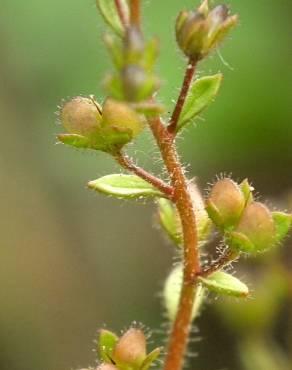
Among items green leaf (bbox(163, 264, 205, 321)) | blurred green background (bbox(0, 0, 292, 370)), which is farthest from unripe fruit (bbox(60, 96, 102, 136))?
blurred green background (bbox(0, 0, 292, 370))

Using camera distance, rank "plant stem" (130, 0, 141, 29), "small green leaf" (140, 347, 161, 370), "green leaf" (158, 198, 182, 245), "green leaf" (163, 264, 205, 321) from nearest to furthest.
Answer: "plant stem" (130, 0, 141, 29) → "small green leaf" (140, 347, 161, 370) → "green leaf" (158, 198, 182, 245) → "green leaf" (163, 264, 205, 321)

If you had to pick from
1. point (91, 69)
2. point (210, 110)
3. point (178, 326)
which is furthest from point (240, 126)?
point (178, 326)

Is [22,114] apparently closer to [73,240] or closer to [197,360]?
[73,240]

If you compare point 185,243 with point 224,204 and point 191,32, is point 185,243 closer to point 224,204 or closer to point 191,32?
point 224,204

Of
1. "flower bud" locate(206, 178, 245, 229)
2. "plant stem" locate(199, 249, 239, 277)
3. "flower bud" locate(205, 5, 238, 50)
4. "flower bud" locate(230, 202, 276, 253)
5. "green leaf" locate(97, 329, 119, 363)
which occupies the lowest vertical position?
"green leaf" locate(97, 329, 119, 363)

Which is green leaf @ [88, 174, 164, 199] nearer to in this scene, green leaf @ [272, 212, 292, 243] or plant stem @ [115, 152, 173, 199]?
plant stem @ [115, 152, 173, 199]

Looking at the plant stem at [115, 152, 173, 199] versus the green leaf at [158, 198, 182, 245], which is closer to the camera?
the plant stem at [115, 152, 173, 199]

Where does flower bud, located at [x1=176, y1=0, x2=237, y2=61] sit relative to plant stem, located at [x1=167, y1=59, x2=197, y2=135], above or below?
above

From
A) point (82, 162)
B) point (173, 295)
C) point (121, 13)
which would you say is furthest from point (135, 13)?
point (82, 162)
